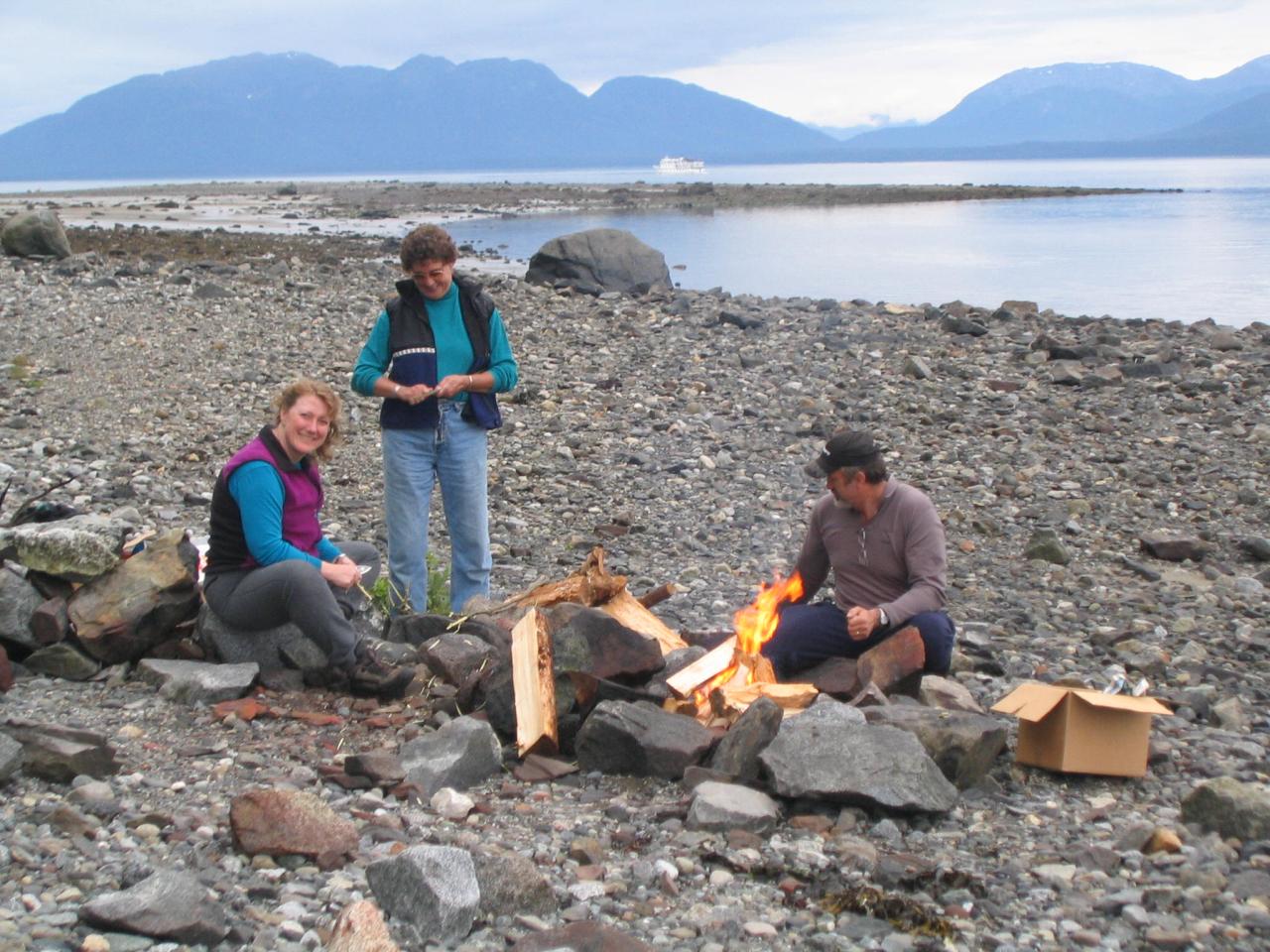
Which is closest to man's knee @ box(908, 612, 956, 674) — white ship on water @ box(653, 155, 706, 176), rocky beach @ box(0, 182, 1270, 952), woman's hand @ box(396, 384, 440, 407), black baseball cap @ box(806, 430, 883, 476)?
rocky beach @ box(0, 182, 1270, 952)

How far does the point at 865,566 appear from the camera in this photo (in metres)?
6.43

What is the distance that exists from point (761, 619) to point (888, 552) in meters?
0.71

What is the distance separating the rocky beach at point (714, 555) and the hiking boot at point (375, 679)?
93 mm

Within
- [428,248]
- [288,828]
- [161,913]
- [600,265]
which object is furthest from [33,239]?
[161,913]

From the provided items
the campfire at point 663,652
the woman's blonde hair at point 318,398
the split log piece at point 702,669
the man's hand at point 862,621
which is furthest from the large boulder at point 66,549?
the man's hand at point 862,621

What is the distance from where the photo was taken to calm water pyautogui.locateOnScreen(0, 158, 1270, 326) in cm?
2589

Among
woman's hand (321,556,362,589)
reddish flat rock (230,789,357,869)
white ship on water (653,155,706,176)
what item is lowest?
reddish flat rock (230,789,357,869)

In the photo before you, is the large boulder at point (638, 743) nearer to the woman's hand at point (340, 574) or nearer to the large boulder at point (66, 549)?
the woman's hand at point (340, 574)

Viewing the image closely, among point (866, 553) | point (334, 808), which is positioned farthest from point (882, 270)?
point (334, 808)

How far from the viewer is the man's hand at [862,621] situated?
6.12 m

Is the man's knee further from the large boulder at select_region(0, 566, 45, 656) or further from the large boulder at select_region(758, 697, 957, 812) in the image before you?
the large boulder at select_region(0, 566, 45, 656)

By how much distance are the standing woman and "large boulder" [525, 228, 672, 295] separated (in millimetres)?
15823

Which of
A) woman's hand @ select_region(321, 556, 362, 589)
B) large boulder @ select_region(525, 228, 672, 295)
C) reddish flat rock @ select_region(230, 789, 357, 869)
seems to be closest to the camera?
reddish flat rock @ select_region(230, 789, 357, 869)

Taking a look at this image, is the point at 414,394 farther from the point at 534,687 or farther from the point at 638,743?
the point at 638,743
